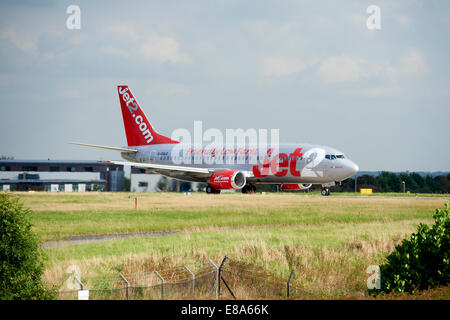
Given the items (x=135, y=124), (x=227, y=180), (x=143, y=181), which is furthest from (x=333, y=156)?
(x=143, y=181)

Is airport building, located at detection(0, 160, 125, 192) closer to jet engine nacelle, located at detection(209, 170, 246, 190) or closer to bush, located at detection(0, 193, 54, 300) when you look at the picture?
jet engine nacelle, located at detection(209, 170, 246, 190)

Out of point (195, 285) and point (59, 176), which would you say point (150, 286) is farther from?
point (59, 176)

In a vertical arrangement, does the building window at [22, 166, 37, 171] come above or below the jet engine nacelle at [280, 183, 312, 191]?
above

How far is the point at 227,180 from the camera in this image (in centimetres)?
6144

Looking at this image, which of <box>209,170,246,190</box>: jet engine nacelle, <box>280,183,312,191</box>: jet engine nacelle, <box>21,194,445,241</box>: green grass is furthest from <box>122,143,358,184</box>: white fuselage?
<box>21,194,445,241</box>: green grass

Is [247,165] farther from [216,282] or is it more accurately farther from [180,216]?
[216,282]

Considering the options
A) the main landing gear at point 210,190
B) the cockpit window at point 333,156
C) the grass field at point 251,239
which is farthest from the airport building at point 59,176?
the grass field at point 251,239

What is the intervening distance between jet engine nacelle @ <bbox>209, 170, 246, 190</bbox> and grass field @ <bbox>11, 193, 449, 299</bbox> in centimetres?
1530

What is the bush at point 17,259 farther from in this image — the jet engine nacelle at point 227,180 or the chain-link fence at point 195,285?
the jet engine nacelle at point 227,180

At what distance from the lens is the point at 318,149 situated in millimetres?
59344

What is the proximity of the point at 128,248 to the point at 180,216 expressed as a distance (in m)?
13.9

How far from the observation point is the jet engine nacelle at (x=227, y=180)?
6138cm

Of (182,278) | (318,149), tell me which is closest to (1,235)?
(182,278)

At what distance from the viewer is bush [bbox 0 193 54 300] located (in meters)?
17.3
